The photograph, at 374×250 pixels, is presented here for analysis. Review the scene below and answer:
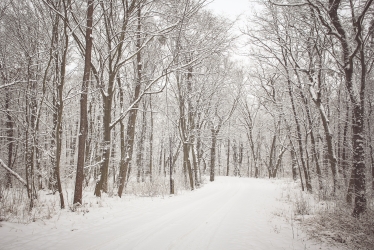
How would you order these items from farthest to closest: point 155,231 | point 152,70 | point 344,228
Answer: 1. point 152,70
2. point 344,228
3. point 155,231

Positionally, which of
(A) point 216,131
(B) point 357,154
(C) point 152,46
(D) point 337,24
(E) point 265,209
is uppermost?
(C) point 152,46

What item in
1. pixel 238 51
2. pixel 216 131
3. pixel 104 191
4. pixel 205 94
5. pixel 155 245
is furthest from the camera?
pixel 216 131

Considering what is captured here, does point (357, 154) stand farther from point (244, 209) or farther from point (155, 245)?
point (155, 245)

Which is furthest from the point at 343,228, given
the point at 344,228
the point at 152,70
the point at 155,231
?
the point at 152,70

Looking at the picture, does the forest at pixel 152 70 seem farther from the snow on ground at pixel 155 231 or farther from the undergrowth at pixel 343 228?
the snow on ground at pixel 155 231

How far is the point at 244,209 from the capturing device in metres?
7.02

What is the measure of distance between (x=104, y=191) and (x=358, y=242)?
961cm

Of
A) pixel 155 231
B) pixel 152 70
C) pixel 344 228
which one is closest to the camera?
pixel 155 231

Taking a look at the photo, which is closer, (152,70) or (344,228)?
(344,228)

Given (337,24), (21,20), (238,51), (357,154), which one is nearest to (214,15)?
(238,51)

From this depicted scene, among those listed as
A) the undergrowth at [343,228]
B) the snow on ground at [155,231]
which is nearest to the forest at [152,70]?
the undergrowth at [343,228]

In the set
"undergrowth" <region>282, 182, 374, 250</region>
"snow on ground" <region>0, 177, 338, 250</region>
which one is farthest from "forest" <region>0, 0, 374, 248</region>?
"snow on ground" <region>0, 177, 338, 250</region>

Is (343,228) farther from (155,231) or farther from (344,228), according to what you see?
(155,231)

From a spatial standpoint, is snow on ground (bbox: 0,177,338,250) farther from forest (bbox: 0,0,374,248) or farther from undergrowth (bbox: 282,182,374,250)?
forest (bbox: 0,0,374,248)
